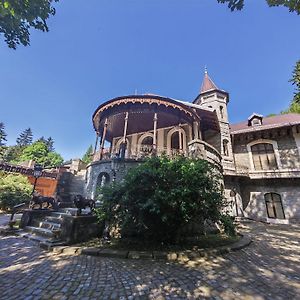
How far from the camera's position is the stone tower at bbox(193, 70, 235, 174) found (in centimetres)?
1434

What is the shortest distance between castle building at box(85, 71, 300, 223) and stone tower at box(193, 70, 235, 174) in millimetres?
78

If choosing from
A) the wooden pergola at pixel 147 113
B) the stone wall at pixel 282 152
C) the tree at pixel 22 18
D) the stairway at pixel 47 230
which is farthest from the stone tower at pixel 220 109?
the tree at pixel 22 18

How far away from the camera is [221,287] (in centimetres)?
297

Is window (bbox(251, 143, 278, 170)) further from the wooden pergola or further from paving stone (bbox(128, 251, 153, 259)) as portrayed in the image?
paving stone (bbox(128, 251, 153, 259))

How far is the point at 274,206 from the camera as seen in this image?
13000mm

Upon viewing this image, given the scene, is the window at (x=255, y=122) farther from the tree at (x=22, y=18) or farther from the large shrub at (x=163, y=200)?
the tree at (x=22, y=18)

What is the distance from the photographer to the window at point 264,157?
46.0ft

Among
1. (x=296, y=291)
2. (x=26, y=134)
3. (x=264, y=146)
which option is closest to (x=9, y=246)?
(x=296, y=291)

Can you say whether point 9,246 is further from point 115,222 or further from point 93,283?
point 93,283

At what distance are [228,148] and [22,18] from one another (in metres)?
14.7

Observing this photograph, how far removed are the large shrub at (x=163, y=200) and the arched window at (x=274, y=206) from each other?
1078 cm

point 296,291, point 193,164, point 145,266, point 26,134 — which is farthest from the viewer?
point 26,134

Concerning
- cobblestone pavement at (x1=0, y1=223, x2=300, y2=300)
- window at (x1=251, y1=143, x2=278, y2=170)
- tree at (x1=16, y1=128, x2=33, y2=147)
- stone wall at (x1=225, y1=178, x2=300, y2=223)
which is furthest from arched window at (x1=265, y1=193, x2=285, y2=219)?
tree at (x1=16, y1=128, x2=33, y2=147)

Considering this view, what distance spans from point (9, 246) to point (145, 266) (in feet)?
14.1
